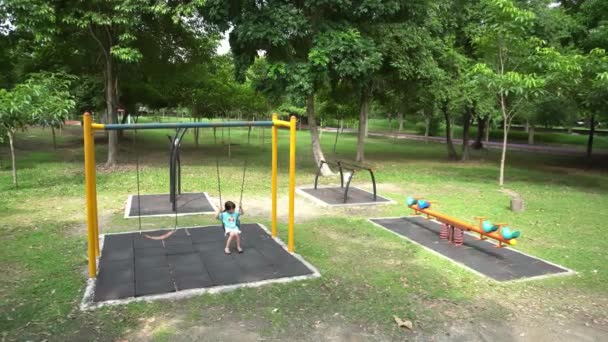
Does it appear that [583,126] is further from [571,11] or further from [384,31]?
[384,31]

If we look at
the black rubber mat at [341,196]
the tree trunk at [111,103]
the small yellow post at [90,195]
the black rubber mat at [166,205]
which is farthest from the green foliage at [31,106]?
the black rubber mat at [341,196]

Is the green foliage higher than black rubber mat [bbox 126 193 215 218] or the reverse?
higher

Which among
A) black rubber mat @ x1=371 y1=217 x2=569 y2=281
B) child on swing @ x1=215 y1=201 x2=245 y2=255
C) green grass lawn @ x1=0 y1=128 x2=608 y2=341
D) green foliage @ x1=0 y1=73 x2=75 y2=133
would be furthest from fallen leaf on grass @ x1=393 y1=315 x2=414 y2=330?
green foliage @ x1=0 y1=73 x2=75 y2=133

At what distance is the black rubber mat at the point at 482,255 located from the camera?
264 inches

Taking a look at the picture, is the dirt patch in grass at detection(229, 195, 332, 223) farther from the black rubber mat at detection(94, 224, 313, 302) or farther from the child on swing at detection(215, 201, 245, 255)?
the child on swing at detection(215, 201, 245, 255)

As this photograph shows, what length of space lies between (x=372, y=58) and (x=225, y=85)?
13.5m

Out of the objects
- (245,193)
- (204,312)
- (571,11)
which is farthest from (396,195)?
(571,11)

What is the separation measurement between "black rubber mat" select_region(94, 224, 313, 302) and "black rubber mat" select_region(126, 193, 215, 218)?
1.80 m

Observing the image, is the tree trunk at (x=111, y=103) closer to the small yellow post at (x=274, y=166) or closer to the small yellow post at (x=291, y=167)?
the small yellow post at (x=274, y=166)

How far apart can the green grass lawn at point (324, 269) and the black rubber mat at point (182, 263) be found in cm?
34

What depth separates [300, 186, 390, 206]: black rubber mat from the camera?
11.5 m

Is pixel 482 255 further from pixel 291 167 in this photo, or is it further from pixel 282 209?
pixel 282 209

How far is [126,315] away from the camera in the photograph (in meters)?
5.02

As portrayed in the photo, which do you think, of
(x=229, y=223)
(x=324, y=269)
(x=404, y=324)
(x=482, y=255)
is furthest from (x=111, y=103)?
(x=404, y=324)
